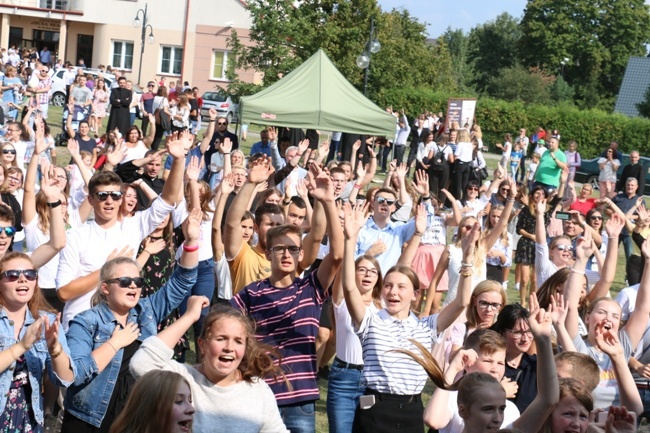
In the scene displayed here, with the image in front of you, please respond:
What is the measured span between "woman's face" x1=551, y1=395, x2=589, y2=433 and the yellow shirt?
2.60 metres

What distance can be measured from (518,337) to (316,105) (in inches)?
477

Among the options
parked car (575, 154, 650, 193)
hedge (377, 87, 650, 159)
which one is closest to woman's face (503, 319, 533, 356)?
parked car (575, 154, 650, 193)

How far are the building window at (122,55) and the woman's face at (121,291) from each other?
49.3m

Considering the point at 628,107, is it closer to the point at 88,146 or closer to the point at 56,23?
the point at 56,23

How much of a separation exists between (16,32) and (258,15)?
1408 inches

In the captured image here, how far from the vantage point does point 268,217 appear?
7.31 meters

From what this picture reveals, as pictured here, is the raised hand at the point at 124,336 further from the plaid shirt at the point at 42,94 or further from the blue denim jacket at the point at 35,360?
the plaid shirt at the point at 42,94

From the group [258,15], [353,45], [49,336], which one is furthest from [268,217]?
[353,45]

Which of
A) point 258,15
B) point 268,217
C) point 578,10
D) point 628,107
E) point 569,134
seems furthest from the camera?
point 578,10

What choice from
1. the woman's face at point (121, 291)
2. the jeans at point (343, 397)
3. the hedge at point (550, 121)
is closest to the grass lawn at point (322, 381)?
the jeans at point (343, 397)

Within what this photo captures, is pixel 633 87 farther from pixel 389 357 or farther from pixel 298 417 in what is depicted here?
pixel 298 417

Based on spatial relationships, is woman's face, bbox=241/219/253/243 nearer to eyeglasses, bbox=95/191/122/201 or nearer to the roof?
eyeglasses, bbox=95/191/122/201

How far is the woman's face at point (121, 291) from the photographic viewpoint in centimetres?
516

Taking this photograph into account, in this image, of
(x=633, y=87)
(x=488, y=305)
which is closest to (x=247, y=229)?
(x=488, y=305)
